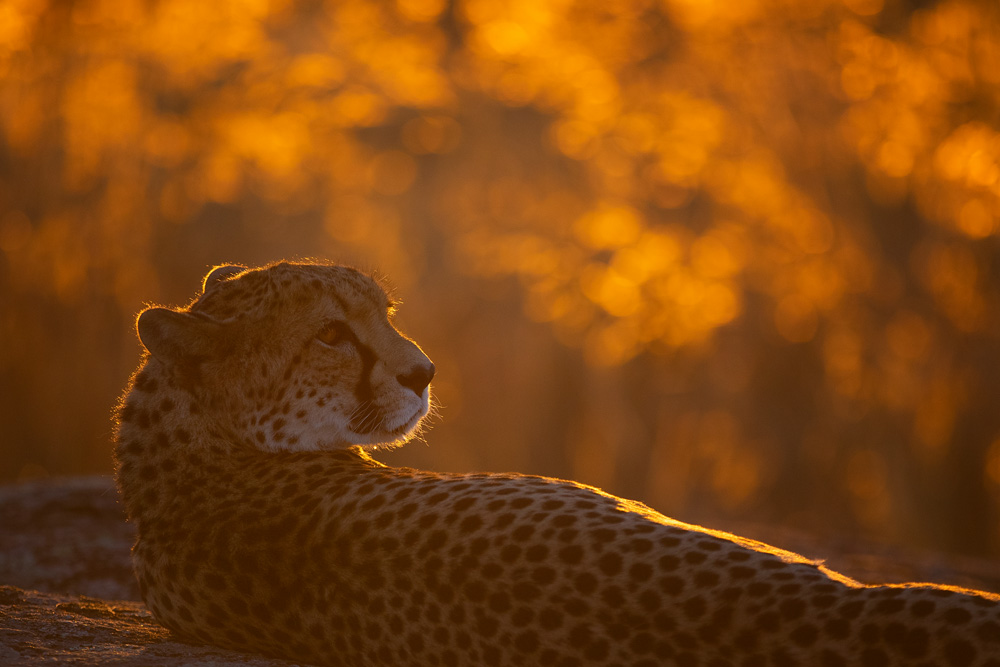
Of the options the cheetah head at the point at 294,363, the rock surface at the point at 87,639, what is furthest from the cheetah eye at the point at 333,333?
the rock surface at the point at 87,639

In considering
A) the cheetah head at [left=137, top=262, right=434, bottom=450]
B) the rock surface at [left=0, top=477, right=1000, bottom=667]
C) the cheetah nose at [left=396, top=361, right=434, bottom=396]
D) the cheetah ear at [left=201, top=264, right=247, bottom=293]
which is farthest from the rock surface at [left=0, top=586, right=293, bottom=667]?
the cheetah ear at [left=201, top=264, right=247, bottom=293]

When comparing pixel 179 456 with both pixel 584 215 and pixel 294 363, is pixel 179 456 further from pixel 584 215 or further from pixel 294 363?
pixel 584 215

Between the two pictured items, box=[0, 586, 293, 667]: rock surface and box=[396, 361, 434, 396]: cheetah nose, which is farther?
box=[396, 361, 434, 396]: cheetah nose

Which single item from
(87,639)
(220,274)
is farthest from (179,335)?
(87,639)

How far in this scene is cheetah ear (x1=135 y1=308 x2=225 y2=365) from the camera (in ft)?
10.7

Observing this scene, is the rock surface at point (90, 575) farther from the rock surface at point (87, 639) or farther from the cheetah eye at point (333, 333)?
the cheetah eye at point (333, 333)

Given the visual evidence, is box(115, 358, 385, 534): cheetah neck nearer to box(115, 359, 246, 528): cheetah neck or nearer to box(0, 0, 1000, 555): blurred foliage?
box(115, 359, 246, 528): cheetah neck

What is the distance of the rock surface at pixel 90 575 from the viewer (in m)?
2.90

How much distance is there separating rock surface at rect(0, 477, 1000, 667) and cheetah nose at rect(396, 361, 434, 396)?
3.16 feet

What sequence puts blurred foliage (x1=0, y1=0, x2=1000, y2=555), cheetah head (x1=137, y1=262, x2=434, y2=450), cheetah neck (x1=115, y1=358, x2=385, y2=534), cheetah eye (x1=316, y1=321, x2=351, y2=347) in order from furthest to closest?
blurred foliage (x1=0, y1=0, x2=1000, y2=555), cheetah eye (x1=316, y1=321, x2=351, y2=347), cheetah head (x1=137, y1=262, x2=434, y2=450), cheetah neck (x1=115, y1=358, x2=385, y2=534)

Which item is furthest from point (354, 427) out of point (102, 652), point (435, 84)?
point (435, 84)

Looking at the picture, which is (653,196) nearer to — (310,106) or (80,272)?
(310,106)

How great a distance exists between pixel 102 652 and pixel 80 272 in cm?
1279

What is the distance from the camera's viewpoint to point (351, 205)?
19.0 meters
